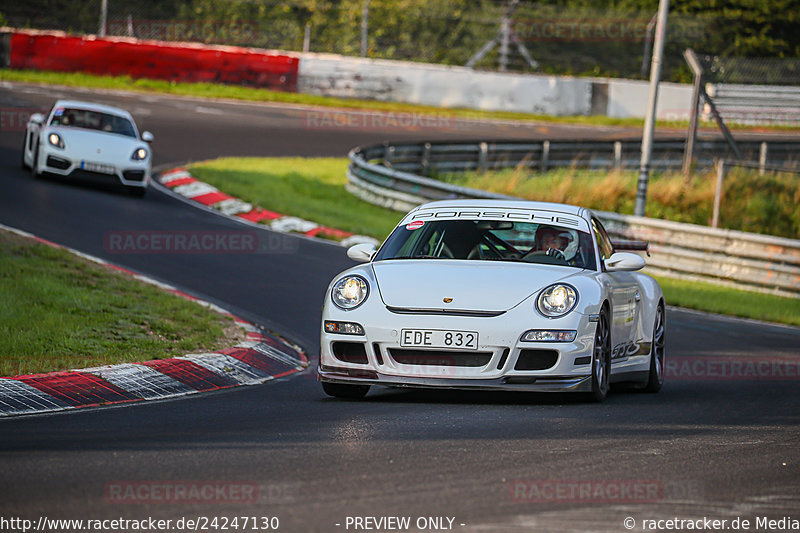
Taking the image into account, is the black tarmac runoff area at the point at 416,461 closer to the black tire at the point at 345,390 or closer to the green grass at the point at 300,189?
the black tire at the point at 345,390


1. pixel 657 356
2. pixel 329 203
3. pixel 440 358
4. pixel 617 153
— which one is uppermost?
pixel 440 358

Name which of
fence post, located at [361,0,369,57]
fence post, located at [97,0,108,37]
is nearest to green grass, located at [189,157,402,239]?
fence post, located at [361,0,369,57]

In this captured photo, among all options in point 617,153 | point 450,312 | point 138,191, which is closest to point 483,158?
point 617,153

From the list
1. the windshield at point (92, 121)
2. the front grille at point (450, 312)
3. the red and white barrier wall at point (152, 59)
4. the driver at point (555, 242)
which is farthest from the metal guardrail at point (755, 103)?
the front grille at point (450, 312)

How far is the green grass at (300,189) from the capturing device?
20594 millimetres

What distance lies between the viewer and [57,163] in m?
19.5

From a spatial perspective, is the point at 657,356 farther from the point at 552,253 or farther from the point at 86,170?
the point at 86,170

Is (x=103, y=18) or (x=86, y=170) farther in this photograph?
(x=103, y=18)

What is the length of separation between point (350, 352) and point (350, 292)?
387mm

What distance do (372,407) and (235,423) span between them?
113cm

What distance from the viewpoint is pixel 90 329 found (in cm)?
947

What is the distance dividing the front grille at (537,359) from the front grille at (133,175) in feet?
43.4

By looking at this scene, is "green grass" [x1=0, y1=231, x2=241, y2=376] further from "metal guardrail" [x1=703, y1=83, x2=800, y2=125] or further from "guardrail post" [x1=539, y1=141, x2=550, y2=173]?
"metal guardrail" [x1=703, y1=83, x2=800, y2=125]

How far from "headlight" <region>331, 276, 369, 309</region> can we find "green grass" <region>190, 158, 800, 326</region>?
9115mm
